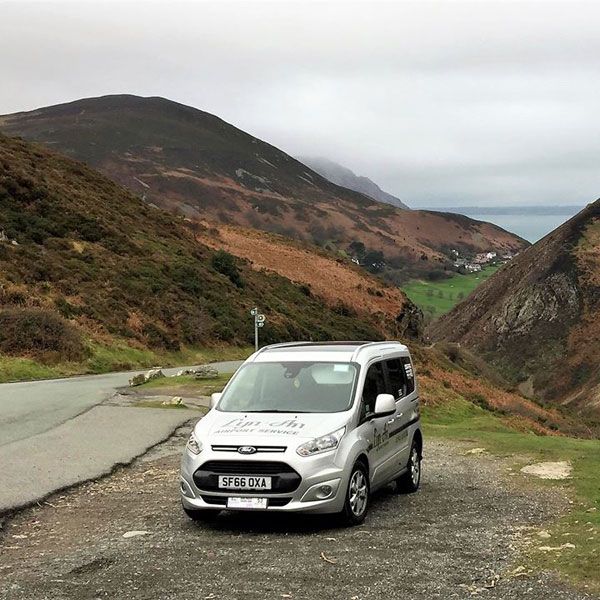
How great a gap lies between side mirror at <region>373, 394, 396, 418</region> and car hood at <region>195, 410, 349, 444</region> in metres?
0.50

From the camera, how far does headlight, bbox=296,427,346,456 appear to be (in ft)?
26.4

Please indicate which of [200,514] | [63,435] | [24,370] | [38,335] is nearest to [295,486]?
[200,514]

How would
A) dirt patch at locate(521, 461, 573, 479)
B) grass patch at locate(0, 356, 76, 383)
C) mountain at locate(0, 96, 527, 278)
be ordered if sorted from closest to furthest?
dirt patch at locate(521, 461, 573, 479), grass patch at locate(0, 356, 76, 383), mountain at locate(0, 96, 527, 278)

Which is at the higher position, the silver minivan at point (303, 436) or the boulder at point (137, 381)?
the silver minivan at point (303, 436)

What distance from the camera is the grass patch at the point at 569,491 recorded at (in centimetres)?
686

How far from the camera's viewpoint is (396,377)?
422 inches

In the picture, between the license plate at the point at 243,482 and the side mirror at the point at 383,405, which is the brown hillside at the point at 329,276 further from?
the license plate at the point at 243,482

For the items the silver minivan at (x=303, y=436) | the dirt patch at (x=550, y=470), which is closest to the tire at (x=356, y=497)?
the silver minivan at (x=303, y=436)

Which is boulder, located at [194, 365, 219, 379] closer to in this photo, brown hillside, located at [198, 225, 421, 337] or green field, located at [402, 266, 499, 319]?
brown hillside, located at [198, 225, 421, 337]

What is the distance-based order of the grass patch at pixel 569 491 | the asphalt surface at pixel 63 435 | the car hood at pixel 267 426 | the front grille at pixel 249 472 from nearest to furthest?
the grass patch at pixel 569 491, the front grille at pixel 249 472, the car hood at pixel 267 426, the asphalt surface at pixel 63 435

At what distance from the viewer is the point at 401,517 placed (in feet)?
30.1

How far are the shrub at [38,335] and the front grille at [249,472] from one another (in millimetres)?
20967

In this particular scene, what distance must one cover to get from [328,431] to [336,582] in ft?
6.80

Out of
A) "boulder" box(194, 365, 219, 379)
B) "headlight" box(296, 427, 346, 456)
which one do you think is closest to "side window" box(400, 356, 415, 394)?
"headlight" box(296, 427, 346, 456)
